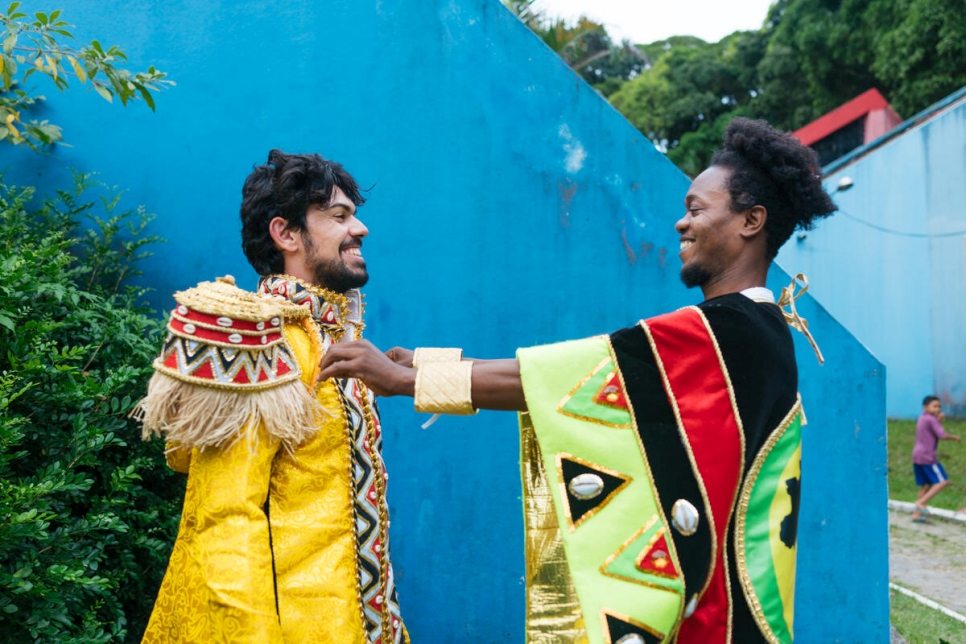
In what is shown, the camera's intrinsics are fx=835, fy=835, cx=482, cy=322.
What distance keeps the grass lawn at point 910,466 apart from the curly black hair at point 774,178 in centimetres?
854

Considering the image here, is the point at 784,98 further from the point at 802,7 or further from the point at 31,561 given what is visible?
the point at 31,561

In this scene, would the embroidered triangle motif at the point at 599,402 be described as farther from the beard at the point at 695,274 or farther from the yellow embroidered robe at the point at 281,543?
the yellow embroidered robe at the point at 281,543

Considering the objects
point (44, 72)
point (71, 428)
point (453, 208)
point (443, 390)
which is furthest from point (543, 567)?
point (44, 72)

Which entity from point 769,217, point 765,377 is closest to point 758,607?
point 765,377

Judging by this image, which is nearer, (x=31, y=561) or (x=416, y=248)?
(x=31, y=561)

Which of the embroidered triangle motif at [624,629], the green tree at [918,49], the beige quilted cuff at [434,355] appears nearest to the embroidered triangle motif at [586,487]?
the embroidered triangle motif at [624,629]

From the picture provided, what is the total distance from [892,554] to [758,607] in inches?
242

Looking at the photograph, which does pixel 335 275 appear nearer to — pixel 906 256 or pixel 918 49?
pixel 906 256

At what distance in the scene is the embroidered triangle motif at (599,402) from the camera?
2088 millimetres

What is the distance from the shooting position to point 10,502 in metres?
2.37

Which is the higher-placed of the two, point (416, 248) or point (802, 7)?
point (802, 7)

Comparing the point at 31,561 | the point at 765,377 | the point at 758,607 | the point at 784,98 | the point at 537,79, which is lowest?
the point at 758,607

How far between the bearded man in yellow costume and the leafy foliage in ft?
3.22

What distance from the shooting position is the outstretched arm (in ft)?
6.76
